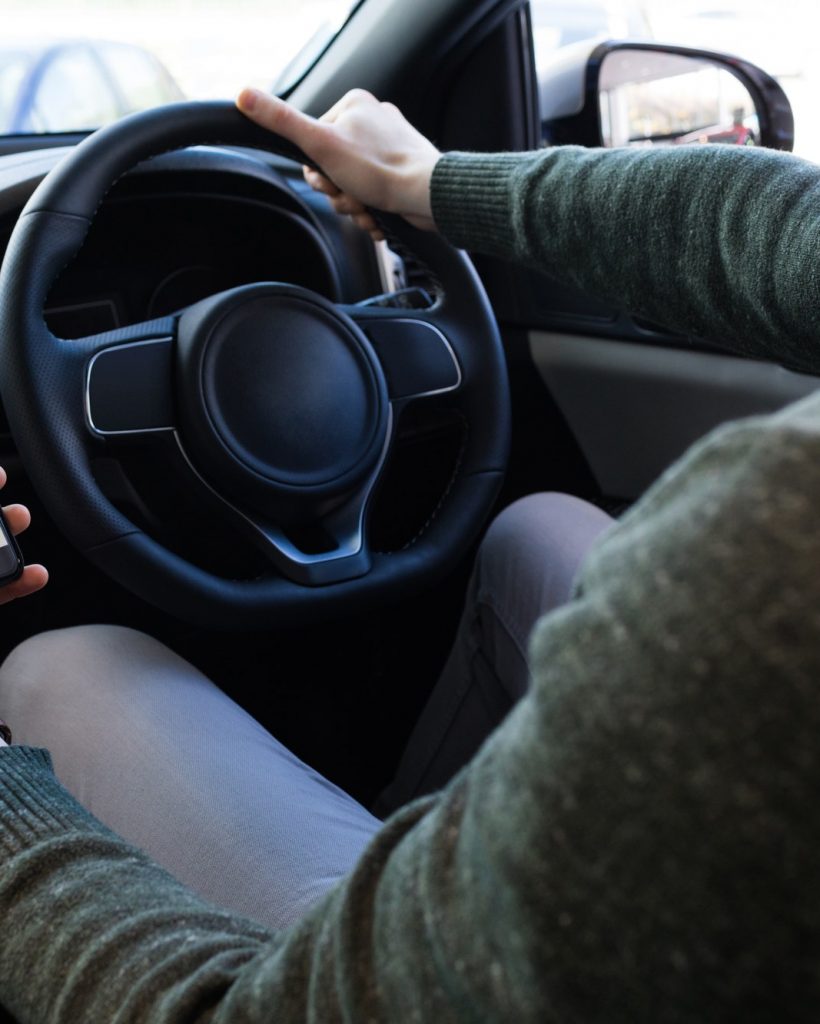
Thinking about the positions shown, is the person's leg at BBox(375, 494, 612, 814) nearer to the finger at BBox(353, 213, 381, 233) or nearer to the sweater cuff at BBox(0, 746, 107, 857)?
the finger at BBox(353, 213, 381, 233)

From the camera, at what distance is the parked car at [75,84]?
3.99 feet

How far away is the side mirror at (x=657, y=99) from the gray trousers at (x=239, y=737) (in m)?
0.58

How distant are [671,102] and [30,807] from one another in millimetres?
1155

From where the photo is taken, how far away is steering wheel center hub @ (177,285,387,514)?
0.87 m


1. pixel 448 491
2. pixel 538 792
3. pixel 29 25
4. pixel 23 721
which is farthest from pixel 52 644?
pixel 29 25

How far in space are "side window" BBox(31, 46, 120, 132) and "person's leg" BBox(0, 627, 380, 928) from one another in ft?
2.20

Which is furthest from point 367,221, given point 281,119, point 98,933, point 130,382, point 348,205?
point 98,933

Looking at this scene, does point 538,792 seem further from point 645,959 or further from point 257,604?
point 257,604

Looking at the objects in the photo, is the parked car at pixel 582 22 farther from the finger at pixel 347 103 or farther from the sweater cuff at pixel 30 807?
the sweater cuff at pixel 30 807

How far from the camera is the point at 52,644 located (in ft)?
2.74

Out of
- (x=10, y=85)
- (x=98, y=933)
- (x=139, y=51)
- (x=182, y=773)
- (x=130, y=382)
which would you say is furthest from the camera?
(x=139, y=51)

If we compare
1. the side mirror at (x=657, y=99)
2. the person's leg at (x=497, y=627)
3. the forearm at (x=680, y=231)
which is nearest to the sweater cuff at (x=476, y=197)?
the forearm at (x=680, y=231)

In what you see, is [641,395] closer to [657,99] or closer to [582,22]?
[657,99]

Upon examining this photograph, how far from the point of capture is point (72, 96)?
1.26 meters
